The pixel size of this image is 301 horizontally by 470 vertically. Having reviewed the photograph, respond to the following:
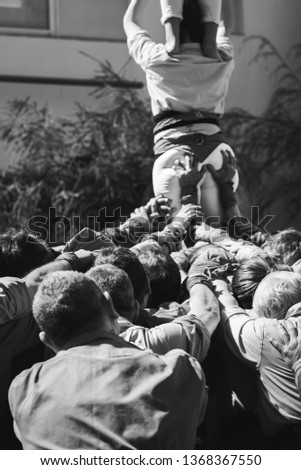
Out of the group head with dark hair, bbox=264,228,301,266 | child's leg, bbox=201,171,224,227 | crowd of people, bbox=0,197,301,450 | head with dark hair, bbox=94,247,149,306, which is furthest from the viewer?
child's leg, bbox=201,171,224,227

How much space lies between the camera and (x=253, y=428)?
2889 millimetres

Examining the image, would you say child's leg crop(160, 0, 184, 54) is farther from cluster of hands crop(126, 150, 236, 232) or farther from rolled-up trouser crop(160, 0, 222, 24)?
cluster of hands crop(126, 150, 236, 232)

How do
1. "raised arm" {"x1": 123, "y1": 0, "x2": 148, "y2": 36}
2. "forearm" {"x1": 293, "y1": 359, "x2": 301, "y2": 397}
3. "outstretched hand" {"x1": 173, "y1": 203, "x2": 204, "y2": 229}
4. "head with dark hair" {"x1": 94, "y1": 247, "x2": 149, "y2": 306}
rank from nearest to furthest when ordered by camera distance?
"forearm" {"x1": 293, "y1": 359, "x2": 301, "y2": 397}
"head with dark hair" {"x1": 94, "y1": 247, "x2": 149, "y2": 306}
"outstretched hand" {"x1": 173, "y1": 203, "x2": 204, "y2": 229}
"raised arm" {"x1": 123, "y1": 0, "x2": 148, "y2": 36}

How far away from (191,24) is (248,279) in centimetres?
238

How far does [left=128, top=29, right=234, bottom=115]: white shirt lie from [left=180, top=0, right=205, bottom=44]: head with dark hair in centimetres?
5

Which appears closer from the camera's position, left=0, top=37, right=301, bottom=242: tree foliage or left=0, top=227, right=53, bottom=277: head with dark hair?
left=0, top=227, right=53, bottom=277: head with dark hair

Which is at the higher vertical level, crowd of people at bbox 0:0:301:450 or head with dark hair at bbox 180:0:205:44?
head with dark hair at bbox 180:0:205:44

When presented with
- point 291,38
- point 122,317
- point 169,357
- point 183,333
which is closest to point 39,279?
point 122,317

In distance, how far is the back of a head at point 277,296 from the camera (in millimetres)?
2762

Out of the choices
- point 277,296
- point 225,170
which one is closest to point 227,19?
point 225,170

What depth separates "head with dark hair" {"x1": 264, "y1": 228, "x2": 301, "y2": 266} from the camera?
367 centimetres

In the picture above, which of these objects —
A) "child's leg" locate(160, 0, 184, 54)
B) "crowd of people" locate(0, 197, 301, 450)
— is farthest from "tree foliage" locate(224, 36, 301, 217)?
"crowd of people" locate(0, 197, 301, 450)

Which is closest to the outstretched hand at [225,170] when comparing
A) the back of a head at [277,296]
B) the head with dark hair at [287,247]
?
the head with dark hair at [287,247]

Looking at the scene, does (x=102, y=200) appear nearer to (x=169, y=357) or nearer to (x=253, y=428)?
(x=253, y=428)
